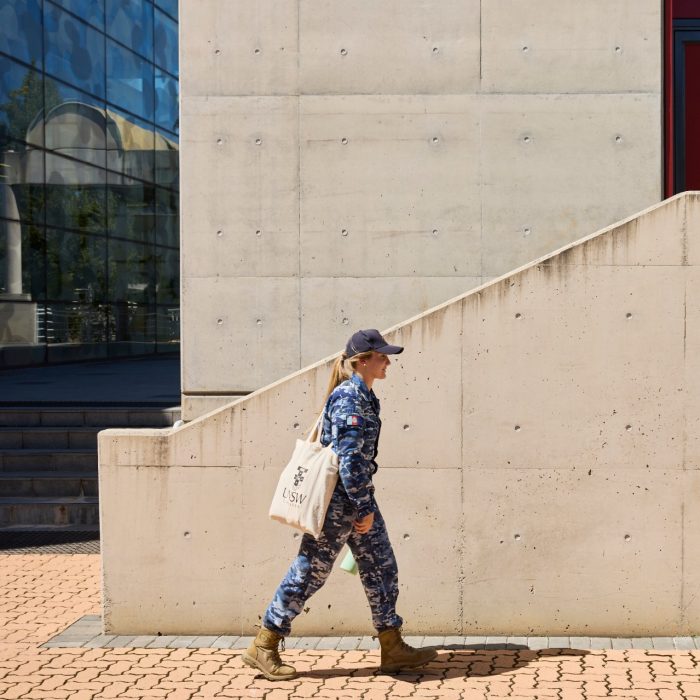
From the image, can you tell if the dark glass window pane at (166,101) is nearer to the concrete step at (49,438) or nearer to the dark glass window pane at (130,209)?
the dark glass window pane at (130,209)

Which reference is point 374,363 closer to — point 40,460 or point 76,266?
point 40,460

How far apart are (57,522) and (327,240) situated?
13.3ft

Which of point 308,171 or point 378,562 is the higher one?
point 308,171

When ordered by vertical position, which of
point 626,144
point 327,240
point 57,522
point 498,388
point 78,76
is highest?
point 78,76

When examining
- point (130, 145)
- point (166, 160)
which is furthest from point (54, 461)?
point (166, 160)

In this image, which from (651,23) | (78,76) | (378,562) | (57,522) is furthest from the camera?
(78,76)

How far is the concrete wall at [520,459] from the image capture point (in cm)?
688

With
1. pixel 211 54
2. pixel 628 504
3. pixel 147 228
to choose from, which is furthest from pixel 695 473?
pixel 147 228

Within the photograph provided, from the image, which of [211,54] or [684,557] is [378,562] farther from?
[211,54]

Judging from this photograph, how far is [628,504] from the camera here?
6.91 metres

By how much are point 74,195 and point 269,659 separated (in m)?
21.9

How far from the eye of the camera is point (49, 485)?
1112 cm

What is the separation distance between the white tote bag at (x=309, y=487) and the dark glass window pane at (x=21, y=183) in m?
19.0

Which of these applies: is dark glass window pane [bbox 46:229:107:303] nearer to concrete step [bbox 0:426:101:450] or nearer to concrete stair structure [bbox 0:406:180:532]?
concrete stair structure [bbox 0:406:180:532]
